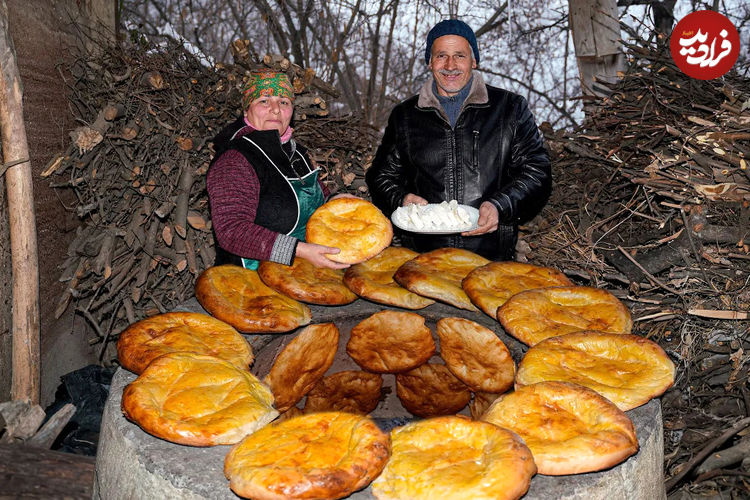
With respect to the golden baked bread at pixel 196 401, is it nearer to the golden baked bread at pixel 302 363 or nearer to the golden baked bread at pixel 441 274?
the golden baked bread at pixel 302 363

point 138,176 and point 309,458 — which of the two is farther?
point 138,176

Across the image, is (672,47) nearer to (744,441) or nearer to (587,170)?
(587,170)

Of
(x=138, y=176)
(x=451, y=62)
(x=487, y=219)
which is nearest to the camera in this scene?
(x=487, y=219)

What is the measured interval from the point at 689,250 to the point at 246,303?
245 cm

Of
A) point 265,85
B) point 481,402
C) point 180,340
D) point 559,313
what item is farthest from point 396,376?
point 265,85

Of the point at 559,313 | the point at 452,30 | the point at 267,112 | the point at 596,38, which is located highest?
the point at 596,38

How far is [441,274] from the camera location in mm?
3375

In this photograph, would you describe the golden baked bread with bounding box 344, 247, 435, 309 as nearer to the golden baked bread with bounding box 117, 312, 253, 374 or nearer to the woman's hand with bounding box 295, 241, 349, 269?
the woman's hand with bounding box 295, 241, 349, 269

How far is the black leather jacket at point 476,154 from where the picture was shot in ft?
13.2

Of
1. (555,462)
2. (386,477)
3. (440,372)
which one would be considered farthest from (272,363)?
(555,462)

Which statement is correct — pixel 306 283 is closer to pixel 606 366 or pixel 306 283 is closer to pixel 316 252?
pixel 316 252

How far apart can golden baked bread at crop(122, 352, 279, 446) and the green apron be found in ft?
3.79

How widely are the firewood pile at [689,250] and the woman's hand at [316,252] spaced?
1.72 m

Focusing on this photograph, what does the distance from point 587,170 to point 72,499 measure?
428cm
